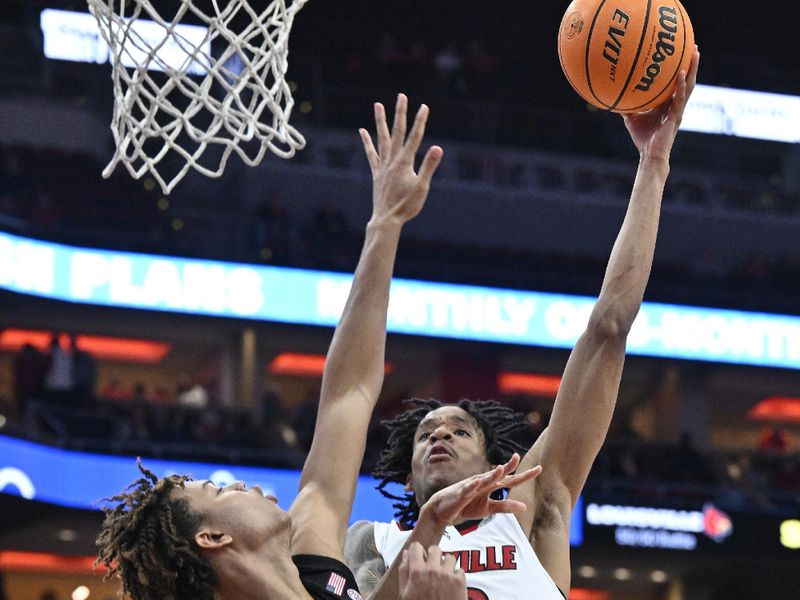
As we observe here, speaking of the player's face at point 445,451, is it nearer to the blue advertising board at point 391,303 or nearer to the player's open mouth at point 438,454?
the player's open mouth at point 438,454

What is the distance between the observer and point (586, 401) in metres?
3.44

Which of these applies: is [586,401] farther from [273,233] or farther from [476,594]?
[273,233]

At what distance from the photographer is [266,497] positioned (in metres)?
2.78

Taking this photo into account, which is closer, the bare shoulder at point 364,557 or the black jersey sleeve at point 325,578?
the black jersey sleeve at point 325,578

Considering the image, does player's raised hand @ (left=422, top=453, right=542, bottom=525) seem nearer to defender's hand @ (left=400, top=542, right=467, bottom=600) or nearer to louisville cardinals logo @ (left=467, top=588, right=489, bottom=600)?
defender's hand @ (left=400, top=542, right=467, bottom=600)

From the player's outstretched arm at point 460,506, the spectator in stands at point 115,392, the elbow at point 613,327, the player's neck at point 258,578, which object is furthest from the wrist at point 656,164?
the spectator in stands at point 115,392

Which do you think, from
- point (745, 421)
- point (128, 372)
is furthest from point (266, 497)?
point (745, 421)

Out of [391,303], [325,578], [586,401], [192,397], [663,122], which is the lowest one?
[192,397]

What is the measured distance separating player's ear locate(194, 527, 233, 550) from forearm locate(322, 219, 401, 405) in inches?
18.3

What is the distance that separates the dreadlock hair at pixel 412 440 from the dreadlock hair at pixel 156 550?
3.49 feet

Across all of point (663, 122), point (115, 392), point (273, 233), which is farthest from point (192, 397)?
point (663, 122)

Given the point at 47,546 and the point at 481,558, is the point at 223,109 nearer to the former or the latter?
the point at 481,558

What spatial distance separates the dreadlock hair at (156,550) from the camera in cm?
262

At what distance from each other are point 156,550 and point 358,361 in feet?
2.15
